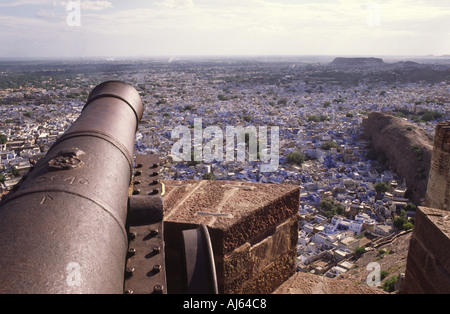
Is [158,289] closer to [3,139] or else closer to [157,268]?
[157,268]

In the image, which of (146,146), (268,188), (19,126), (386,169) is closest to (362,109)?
(386,169)

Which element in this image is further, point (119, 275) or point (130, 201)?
point (130, 201)

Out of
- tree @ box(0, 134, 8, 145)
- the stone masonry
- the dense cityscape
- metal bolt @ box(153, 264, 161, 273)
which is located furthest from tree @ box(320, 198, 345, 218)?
tree @ box(0, 134, 8, 145)

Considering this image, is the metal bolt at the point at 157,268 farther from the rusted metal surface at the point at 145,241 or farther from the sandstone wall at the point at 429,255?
the sandstone wall at the point at 429,255

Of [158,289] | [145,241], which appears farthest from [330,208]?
[158,289]

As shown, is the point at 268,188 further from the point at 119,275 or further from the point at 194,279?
the point at 119,275

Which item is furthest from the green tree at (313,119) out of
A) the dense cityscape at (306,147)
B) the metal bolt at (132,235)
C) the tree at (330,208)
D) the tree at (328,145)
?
the metal bolt at (132,235)
